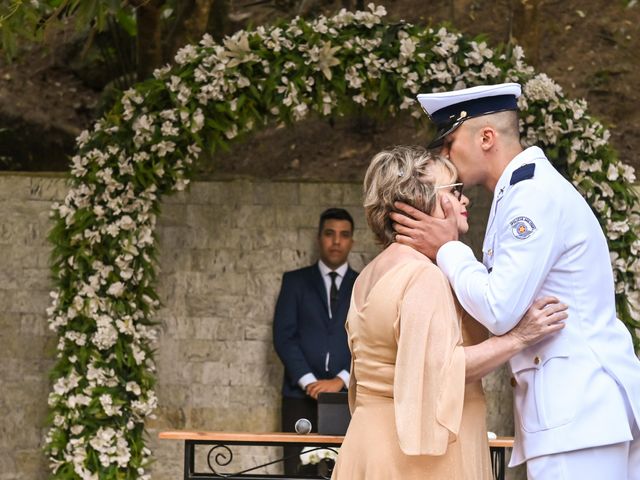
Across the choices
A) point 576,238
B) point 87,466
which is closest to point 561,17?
point 87,466

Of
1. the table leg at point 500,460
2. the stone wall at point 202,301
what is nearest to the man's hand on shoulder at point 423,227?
the table leg at point 500,460

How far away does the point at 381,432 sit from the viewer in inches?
124

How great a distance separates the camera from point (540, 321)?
3.06m

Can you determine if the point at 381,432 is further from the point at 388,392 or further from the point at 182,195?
the point at 182,195

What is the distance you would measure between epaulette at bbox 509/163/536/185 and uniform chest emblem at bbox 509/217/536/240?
15 centimetres

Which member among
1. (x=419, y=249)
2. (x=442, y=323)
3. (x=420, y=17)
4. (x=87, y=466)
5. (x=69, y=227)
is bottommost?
(x=87, y=466)

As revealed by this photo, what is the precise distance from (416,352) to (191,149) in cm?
393

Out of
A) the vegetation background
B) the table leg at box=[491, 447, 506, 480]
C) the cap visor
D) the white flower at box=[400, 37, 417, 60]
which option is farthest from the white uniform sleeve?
the vegetation background

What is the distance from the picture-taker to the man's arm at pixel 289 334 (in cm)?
723

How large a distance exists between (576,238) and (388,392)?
0.68m

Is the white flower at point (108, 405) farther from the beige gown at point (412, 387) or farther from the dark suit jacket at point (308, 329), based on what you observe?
the beige gown at point (412, 387)

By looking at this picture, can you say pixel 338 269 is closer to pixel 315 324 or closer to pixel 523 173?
pixel 315 324

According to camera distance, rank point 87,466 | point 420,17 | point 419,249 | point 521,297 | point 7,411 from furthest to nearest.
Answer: point 420,17 → point 7,411 → point 87,466 → point 419,249 → point 521,297

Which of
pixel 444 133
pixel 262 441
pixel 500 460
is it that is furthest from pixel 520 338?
pixel 262 441
